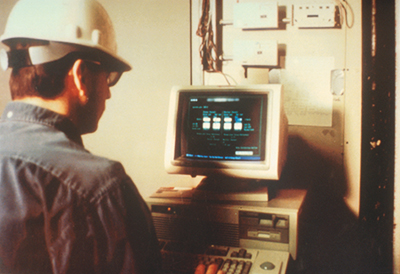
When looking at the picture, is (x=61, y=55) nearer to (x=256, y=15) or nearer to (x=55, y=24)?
(x=55, y=24)

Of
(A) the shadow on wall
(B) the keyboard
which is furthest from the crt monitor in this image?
(A) the shadow on wall

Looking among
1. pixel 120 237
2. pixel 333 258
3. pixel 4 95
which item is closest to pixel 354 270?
pixel 333 258

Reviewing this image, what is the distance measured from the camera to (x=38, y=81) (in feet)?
2.60

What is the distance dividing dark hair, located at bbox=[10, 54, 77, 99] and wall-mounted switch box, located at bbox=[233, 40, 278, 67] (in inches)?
35.3

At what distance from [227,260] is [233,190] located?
0.24 m

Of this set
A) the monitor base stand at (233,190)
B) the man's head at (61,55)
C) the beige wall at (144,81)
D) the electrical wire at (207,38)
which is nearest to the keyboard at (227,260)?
the monitor base stand at (233,190)

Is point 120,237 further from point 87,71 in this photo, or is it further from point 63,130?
point 87,71

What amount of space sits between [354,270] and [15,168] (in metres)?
1.43

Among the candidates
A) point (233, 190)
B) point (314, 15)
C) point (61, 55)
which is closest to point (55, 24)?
point (61, 55)

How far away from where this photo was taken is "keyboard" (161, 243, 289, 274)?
0.94 m

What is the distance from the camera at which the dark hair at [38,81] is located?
792 millimetres

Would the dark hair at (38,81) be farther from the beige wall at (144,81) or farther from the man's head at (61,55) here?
the beige wall at (144,81)

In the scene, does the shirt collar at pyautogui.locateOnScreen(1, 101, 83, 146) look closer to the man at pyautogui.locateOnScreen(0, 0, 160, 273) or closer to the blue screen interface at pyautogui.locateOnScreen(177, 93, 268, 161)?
the man at pyautogui.locateOnScreen(0, 0, 160, 273)

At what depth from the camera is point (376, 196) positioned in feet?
3.87
